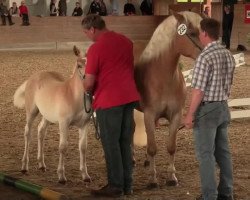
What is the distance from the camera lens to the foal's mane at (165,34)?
626cm

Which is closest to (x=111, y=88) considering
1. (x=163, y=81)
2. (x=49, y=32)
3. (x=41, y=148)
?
(x=163, y=81)

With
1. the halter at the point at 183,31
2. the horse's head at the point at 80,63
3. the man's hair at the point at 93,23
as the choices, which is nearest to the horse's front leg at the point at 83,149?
the horse's head at the point at 80,63

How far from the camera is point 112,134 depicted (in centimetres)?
585

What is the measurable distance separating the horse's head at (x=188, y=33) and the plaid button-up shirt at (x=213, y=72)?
1.06 m

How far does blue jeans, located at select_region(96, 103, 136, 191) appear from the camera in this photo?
19.1 feet

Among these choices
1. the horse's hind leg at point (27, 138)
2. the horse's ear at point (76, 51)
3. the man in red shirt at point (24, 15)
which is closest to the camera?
the horse's ear at point (76, 51)

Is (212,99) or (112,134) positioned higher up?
(212,99)

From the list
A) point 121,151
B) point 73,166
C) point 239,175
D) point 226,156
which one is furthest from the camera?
point 73,166

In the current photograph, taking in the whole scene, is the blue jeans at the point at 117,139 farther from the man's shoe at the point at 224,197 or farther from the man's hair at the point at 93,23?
the man's shoe at the point at 224,197

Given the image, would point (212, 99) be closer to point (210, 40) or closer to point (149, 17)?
point (210, 40)

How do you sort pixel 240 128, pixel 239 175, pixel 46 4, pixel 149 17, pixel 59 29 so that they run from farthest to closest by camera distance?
1. pixel 46 4
2. pixel 149 17
3. pixel 59 29
4. pixel 240 128
5. pixel 239 175

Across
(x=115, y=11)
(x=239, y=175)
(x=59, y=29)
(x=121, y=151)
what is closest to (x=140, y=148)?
(x=239, y=175)

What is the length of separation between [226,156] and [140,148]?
293cm

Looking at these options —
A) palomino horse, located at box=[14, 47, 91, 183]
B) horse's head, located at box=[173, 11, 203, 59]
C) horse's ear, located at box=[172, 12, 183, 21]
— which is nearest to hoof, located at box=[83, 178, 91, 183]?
palomino horse, located at box=[14, 47, 91, 183]
